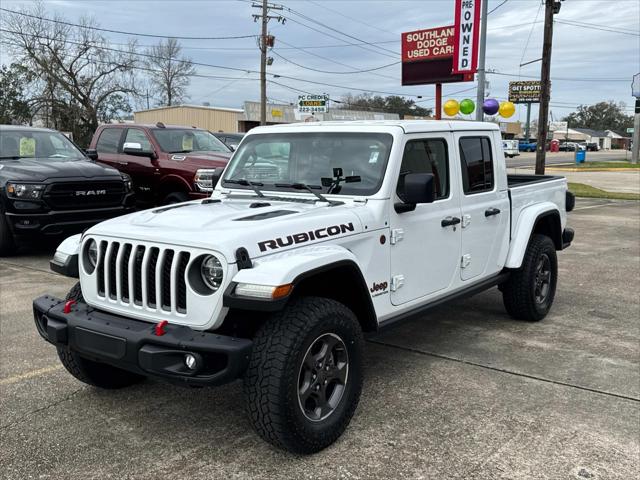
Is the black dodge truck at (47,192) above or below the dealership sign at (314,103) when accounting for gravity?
below

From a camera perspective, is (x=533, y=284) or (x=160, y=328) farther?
(x=533, y=284)

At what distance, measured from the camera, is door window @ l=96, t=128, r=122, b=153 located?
10.6m

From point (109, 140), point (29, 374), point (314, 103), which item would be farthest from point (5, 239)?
point (314, 103)

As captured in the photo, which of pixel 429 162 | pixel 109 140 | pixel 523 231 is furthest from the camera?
pixel 109 140

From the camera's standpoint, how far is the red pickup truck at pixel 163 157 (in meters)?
9.28

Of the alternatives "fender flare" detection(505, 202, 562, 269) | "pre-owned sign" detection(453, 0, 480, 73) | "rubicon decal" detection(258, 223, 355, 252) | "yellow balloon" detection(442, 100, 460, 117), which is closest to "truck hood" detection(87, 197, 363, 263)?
"rubicon decal" detection(258, 223, 355, 252)

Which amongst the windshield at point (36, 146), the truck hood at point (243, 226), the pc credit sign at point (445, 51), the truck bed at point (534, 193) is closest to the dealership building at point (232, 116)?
the pc credit sign at point (445, 51)

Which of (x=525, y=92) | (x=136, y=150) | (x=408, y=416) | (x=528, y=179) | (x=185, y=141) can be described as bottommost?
(x=408, y=416)

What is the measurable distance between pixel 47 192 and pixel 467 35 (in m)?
12.0

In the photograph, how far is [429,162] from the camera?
172 inches

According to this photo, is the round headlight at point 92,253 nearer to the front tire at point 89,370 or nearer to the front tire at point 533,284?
the front tire at point 89,370

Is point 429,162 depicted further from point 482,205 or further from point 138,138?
point 138,138

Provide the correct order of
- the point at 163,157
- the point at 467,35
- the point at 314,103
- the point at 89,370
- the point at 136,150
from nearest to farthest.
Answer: the point at 89,370 < the point at 136,150 < the point at 163,157 < the point at 467,35 < the point at 314,103

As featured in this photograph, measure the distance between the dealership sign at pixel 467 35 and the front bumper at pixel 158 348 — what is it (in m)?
14.8
